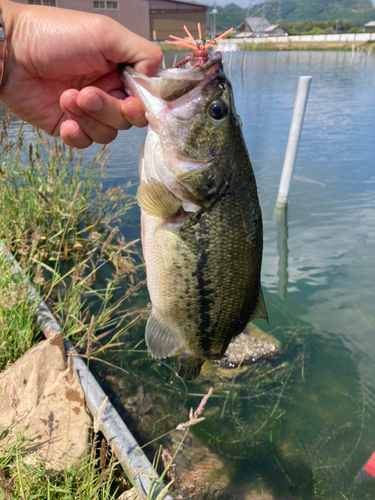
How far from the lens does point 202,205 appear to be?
1.58 meters

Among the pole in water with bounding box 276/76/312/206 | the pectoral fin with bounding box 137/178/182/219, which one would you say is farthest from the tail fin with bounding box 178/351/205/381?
the pole in water with bounding box 276/76/312/206

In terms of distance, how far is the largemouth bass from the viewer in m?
1.53

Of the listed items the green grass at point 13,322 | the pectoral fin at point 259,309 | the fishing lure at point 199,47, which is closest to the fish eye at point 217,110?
the fishing lure at point 199,47

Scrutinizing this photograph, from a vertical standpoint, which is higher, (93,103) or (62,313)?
(93,103)

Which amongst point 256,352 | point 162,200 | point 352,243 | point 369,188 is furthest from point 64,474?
point 369,188

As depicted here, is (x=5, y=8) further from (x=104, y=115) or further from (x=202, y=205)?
(x=202, y=205)

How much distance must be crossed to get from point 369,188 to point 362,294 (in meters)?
3.72

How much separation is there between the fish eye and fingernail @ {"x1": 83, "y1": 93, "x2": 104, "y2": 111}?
1.90 feet

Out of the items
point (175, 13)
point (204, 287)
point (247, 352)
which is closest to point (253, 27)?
point (175, 13)

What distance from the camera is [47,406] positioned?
101 inches

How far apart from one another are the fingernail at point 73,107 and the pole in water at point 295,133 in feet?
17.6

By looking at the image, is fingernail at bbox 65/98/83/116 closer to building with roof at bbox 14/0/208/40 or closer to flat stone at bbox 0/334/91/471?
building with roof at bbox 14/0/208/40

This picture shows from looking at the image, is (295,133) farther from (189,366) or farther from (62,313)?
(189,366)

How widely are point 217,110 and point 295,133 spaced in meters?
5.64
